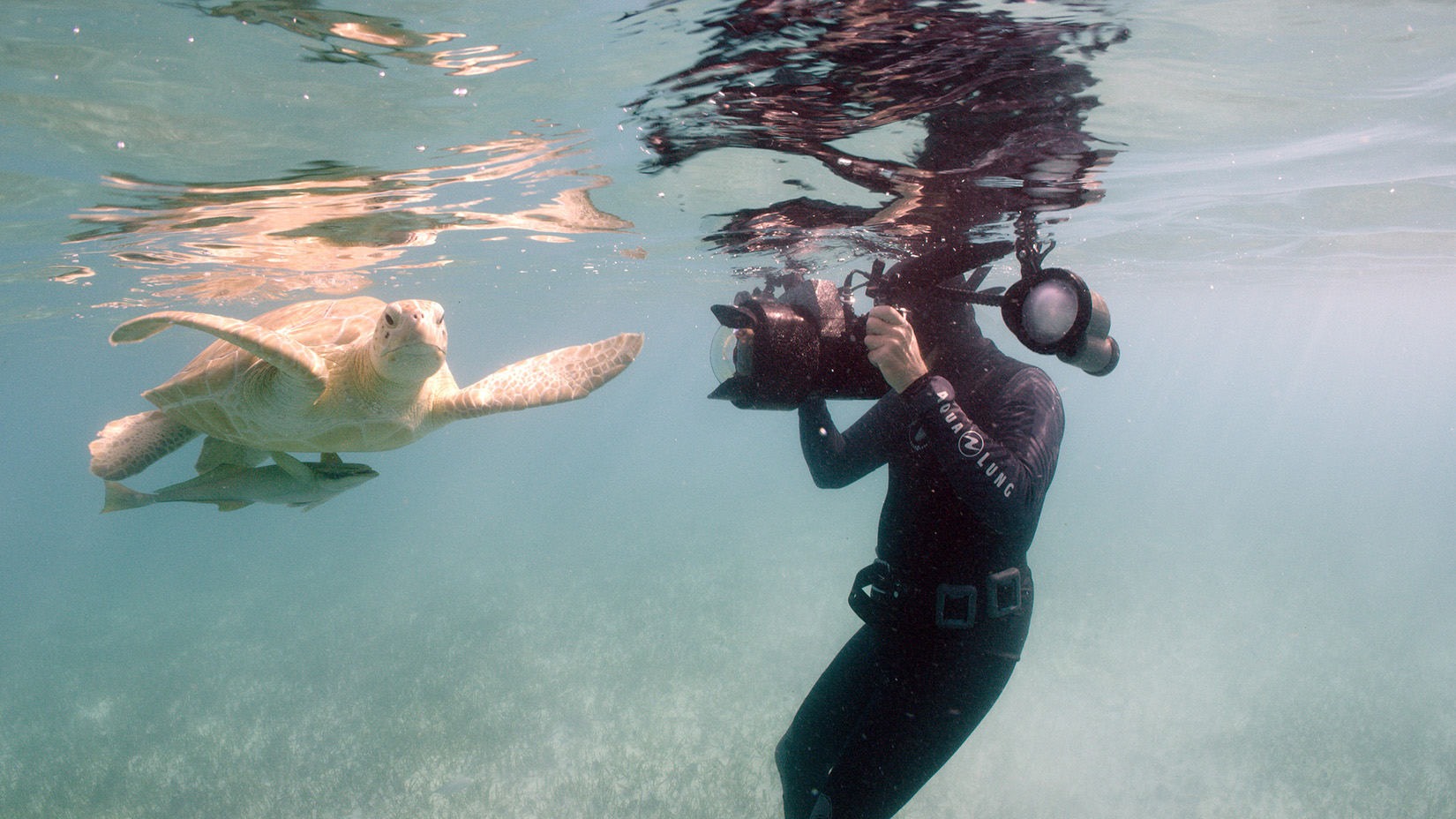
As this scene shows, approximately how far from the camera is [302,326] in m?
4.41

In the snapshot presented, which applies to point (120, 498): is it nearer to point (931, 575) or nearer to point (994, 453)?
point (931, 575)

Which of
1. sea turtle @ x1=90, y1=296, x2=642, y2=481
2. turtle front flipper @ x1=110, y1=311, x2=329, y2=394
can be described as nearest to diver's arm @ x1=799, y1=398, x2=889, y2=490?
sea turtle @ x1=90, y1=296, x2=642, y2=481

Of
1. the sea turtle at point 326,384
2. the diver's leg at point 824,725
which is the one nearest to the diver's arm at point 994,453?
the diver's leg at point 824,725

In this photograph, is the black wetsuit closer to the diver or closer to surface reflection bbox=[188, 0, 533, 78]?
the diver

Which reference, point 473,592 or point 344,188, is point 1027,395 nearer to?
point 344,188

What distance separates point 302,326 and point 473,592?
13.1 metres

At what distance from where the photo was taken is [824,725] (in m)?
3.20

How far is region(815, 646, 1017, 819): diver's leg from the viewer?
282cm

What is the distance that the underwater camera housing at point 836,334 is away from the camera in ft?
8.25

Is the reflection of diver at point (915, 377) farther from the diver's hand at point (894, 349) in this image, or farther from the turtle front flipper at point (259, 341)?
the turtle front flipper at point (259, 341)

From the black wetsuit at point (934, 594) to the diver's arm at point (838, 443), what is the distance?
0.10 meters

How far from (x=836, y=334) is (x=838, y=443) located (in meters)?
0.78

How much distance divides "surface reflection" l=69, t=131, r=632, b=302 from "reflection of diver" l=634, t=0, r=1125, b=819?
9.07 feet

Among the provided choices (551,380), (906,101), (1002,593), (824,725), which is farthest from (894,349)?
(906,101)
